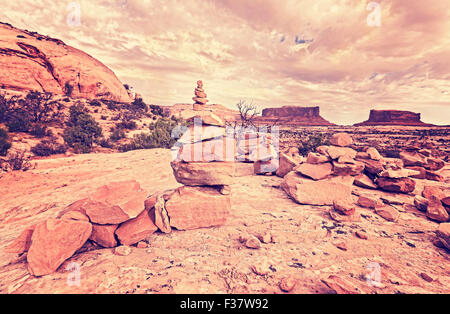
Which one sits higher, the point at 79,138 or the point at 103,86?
the point at 103,86

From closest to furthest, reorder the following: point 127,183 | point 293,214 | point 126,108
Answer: point 127,183 → point 293,214 → point 126,108

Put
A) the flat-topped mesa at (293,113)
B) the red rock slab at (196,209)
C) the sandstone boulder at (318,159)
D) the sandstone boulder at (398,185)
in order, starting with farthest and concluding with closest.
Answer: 1. the flat-topped mesa at (293,113)
2. the sandstone boulder at (318,159)
3. the sandstone boulder at (398,185)
4. the red rock slab at (196,209)

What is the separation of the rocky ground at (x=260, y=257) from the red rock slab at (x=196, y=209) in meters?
0.21

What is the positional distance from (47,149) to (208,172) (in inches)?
531

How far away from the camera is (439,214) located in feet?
15.6

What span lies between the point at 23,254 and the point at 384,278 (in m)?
6.27

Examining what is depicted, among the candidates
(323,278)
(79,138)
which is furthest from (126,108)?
(323,278)

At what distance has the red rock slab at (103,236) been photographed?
142 inches

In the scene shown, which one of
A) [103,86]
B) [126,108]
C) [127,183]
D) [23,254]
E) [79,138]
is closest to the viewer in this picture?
[23,254]

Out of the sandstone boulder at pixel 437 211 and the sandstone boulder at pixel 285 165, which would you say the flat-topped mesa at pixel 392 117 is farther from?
the sandstone boulder at pixel 437 211

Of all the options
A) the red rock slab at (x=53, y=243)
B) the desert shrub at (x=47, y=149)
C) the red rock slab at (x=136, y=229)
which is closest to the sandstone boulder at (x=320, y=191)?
the red rock slab at (x=136, y=229)

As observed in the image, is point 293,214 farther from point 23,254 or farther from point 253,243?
point 23,254

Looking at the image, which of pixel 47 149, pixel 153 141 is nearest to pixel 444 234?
pixel 153 141
